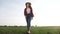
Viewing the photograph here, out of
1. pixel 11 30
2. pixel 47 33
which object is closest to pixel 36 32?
pixel 47 33

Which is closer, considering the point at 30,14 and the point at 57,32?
the point at 30,14

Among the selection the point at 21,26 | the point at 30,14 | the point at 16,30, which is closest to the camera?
the point at 30,14

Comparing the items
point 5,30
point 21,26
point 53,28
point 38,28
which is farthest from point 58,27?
point 5,30

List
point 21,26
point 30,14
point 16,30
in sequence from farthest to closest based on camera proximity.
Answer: point 21,26
point 16,30
point 30,14

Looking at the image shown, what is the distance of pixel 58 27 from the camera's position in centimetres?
838

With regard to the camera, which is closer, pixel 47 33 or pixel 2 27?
pixel 47 33

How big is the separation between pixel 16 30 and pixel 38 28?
95 cm

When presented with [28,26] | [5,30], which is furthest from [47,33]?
[5,30]

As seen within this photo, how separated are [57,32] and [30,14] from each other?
133 centimetres

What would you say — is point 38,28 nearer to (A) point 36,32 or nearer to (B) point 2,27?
(A) point 36,32

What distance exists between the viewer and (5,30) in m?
7.61

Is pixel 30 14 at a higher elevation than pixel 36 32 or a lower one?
higher

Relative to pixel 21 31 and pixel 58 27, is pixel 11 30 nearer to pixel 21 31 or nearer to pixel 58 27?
pixel 21 31

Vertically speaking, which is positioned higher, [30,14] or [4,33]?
[30,14]
